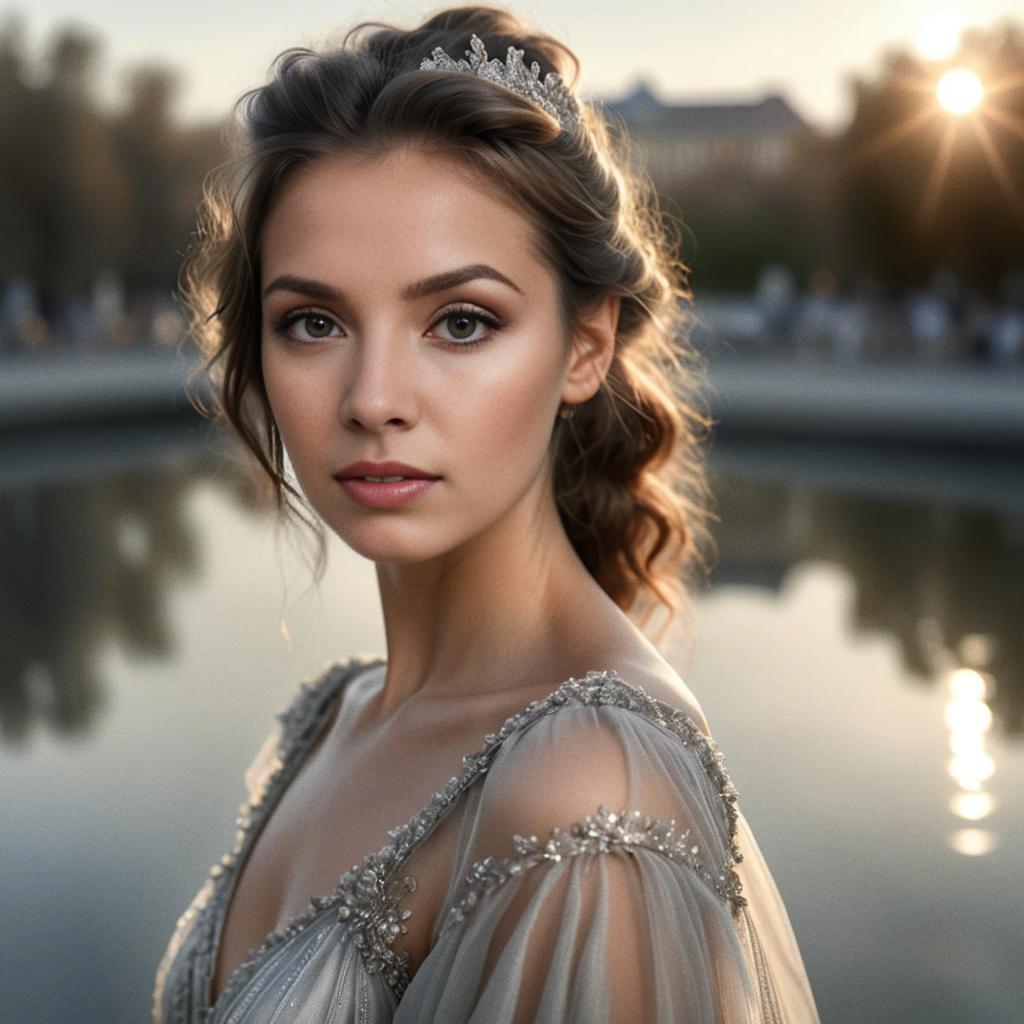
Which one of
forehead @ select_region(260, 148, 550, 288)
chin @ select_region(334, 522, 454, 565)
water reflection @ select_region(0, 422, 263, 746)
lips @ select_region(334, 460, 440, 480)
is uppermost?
water reflection @ select_region(0, 422, 263, 746)

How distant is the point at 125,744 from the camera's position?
6277mm

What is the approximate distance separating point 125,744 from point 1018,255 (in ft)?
72.8

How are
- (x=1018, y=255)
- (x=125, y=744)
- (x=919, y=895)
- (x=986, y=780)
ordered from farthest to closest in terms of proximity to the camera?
(x=1018, y=255) < (x=125, y=744) < (x=986, y=780) < (x=919, y=895)

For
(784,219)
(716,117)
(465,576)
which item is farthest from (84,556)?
(716,117)

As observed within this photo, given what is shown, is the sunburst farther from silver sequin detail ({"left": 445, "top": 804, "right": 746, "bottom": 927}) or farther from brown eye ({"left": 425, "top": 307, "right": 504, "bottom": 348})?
silver sequin detail ({"left": 445, "top": 804, "right": 746, "bottom": 927})

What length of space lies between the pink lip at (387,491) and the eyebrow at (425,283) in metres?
0.20

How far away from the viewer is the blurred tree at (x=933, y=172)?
79.9ft

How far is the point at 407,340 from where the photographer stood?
4.71 ft

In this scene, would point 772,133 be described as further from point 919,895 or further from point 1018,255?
point 919,895

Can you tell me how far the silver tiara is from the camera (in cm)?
154

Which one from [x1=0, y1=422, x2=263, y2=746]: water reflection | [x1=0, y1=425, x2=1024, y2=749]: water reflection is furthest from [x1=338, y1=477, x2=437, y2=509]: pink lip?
[x1=0, y1=425, x2=1024, y2=749]: water reflection

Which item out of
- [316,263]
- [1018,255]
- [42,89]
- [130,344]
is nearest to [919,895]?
[316,263]

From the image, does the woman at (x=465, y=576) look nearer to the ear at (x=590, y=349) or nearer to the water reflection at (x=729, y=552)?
the ear at (x=590, y=349)

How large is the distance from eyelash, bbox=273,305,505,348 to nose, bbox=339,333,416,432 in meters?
0.05
